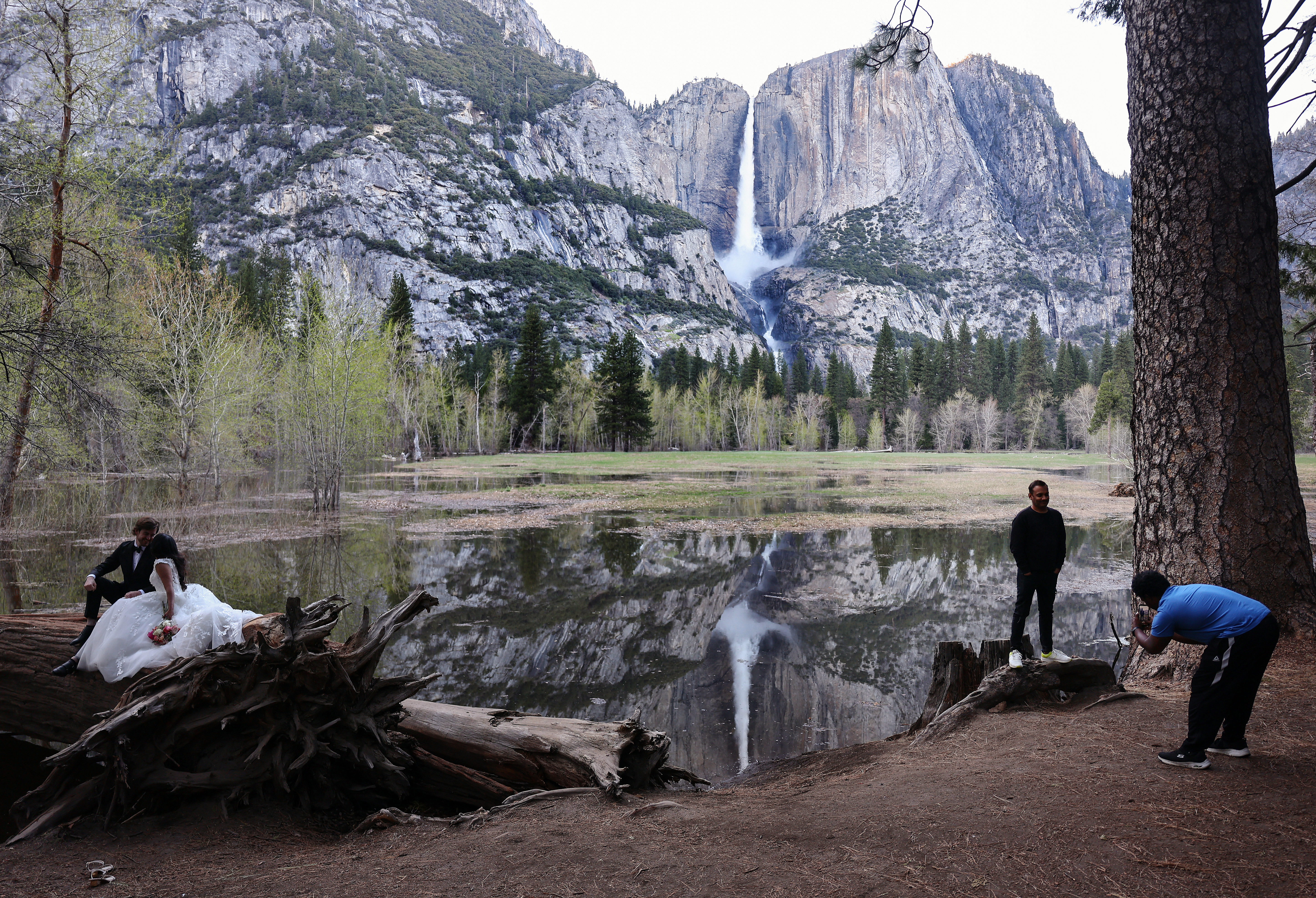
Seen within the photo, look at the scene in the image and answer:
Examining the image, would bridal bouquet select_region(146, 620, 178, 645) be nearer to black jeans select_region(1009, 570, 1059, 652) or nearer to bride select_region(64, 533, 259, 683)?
bride select_region(64, 533, 259, 683)

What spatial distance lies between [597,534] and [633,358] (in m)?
58.3

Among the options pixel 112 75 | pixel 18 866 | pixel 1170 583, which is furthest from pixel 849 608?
pixel 112 75

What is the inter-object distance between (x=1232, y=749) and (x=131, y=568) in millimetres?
8941

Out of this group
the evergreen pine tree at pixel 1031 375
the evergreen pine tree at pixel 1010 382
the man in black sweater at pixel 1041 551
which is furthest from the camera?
the evergreen pine tree at pixel 1010 382

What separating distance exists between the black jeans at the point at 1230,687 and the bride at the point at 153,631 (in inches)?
280

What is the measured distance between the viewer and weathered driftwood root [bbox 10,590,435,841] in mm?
4391

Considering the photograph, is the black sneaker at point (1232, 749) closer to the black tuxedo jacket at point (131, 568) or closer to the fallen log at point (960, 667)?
the fallen log at point (960, 667)

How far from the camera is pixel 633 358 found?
248 ft

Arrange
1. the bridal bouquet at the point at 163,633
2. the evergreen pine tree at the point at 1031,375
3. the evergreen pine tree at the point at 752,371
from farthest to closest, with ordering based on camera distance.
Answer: the evergreen pine tree at the point at 752,371
the evergreen pine tree at the point at 1031,375
the bridal bouquet at the point at 163,633

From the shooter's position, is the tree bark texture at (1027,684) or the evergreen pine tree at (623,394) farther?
the evergreen pine tree at (623,394)

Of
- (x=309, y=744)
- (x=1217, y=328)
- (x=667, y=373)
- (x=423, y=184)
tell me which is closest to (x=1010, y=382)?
(x=667, y=373)

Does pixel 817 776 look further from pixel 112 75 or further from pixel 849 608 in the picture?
pixel 112 75

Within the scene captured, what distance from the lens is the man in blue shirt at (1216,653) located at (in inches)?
151

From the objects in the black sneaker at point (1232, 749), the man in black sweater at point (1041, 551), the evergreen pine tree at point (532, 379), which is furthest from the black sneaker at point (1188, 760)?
the evergreen pine tree at point (532, 379)
